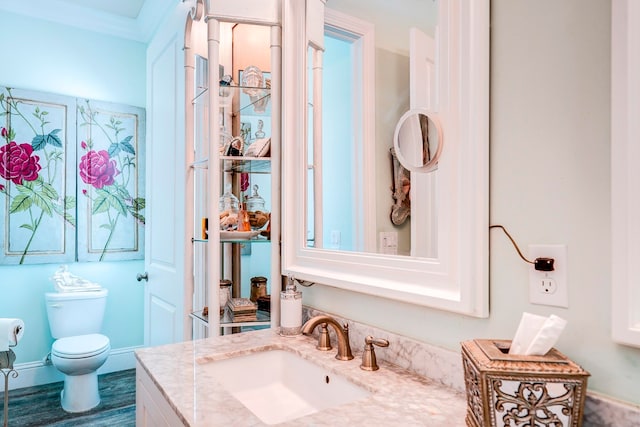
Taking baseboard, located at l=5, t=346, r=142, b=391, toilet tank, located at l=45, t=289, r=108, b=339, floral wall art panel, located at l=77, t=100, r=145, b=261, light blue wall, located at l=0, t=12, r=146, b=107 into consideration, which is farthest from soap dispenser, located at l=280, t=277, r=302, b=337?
light blue wall, located at l=0, t=12, r=146, b=107

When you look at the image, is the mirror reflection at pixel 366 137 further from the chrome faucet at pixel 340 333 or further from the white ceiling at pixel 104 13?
the white ceiling at pixel 104 13

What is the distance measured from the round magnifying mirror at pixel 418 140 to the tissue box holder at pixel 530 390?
1.61ft

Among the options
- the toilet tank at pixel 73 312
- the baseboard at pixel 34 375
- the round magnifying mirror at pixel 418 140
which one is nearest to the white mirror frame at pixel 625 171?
the round magnifying mirror at pixel 418 140

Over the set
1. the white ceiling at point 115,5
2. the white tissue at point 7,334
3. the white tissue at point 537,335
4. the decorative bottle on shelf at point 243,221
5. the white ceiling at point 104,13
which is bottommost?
the white tissue at point 7,334

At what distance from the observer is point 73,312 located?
271 centimetres

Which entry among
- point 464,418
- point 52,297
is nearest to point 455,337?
point 464,418

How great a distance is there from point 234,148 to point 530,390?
137cm

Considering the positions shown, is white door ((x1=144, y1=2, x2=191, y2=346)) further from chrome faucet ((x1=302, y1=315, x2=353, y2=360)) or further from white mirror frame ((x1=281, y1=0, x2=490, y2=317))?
white mirror frame ((x1=281, y1=0, x2=490, y2=317))

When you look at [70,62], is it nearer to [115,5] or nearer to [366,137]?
[115,5]

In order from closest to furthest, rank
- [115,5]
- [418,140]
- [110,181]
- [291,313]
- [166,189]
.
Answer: [418,140] < [291,313] < [166,189] < [115,5] < [110,181]

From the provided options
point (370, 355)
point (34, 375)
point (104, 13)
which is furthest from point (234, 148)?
point (34, 375)

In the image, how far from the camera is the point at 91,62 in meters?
3.03

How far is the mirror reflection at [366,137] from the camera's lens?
1.05 meters

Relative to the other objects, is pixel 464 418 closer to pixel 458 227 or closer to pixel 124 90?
pixel 458 227
